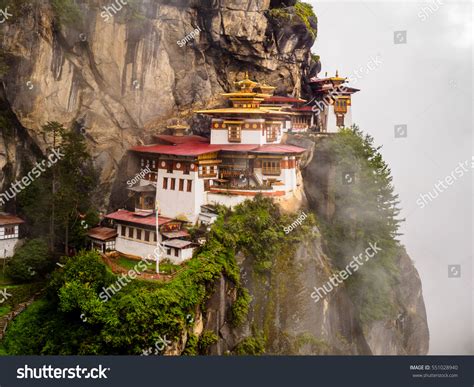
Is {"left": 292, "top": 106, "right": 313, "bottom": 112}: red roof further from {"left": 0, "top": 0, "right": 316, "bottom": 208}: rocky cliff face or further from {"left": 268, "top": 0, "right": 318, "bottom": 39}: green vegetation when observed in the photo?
{"left": 268, "top": 0, "right": 318, "bottom": 39}: green vegetation

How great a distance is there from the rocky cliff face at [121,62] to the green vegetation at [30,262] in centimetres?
421

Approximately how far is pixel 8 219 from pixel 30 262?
2.88 meters

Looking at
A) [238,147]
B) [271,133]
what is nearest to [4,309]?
[238,147]

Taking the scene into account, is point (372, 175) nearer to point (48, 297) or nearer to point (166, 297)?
point (166, 297)

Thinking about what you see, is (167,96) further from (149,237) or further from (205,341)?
(205,341)

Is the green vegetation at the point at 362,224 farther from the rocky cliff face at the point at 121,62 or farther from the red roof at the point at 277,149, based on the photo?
the rocky cliff face at the point at 121,62

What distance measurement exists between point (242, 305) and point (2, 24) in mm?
16400

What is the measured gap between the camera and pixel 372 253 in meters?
31.3

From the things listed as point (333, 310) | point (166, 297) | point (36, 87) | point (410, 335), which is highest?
point (36, 87)

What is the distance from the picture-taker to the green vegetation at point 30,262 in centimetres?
2498

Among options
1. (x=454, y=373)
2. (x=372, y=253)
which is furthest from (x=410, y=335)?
(x=454, y=373)

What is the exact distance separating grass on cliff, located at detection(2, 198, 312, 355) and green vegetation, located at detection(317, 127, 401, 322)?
7768 millimetres

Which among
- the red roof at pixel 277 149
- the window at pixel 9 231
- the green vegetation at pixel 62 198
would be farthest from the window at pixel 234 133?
the window at pixel 9 231

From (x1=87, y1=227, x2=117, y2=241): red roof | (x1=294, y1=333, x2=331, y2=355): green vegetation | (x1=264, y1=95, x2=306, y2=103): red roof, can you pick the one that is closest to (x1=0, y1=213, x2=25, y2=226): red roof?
(x1=87, y1=227, x2=117, y2=241): red roof
